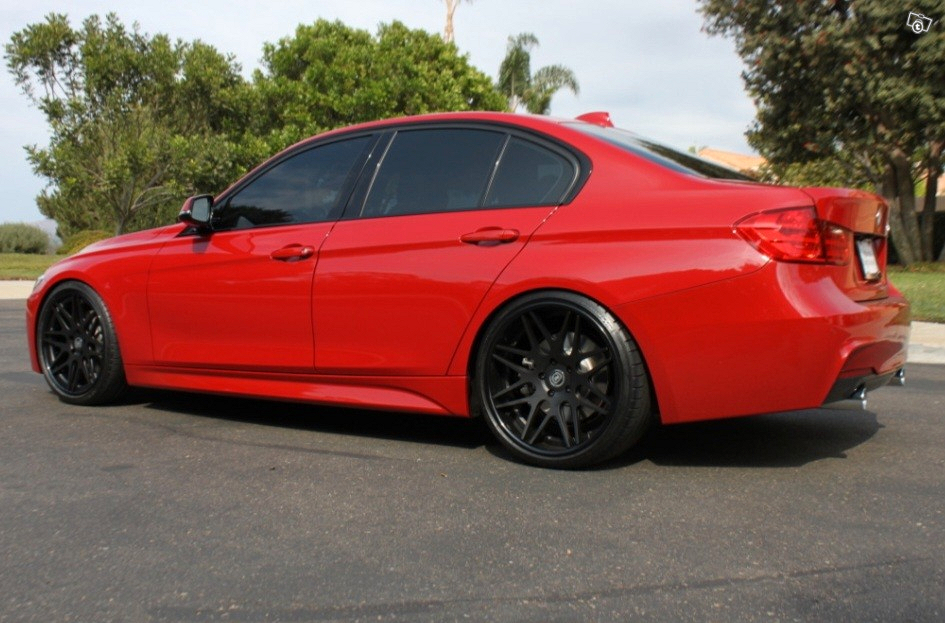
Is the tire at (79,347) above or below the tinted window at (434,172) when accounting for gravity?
below

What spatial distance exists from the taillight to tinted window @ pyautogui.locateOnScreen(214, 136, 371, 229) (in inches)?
81.5

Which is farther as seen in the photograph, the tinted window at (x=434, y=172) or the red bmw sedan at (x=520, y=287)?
the tinted window at (x=434, y=172)

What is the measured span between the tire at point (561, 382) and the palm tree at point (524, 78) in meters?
40.4

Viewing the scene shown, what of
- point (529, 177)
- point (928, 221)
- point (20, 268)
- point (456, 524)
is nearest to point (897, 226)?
point (928, 221)

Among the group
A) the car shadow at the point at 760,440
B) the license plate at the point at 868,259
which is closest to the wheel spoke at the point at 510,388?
the car shadow at the point at 760,440

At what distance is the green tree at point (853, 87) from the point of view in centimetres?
2377

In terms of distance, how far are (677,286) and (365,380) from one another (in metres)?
1.60

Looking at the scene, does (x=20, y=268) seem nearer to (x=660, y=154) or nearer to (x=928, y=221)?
(x=660, y=154)

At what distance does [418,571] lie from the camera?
10.3ft

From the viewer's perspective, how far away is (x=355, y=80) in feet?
120

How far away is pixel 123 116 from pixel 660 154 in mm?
29911

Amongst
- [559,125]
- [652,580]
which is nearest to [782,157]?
[559,125]

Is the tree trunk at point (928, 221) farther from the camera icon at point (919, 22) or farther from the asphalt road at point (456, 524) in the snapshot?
the asphalt road at point (456, 524)

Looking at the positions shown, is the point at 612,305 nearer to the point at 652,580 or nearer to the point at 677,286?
the point at 677,286
